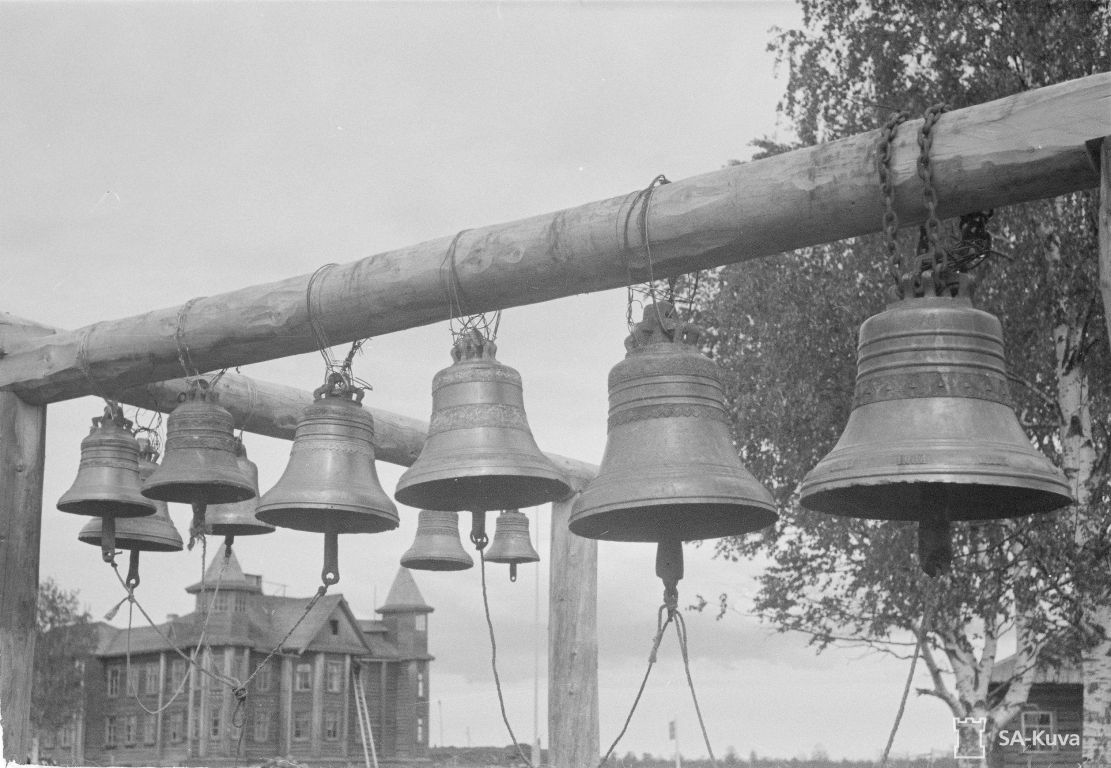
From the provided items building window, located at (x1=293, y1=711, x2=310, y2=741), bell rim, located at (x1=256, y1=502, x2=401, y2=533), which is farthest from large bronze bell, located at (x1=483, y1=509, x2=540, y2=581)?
building window, located at (x1=293, y1=711, x2=310, y2=741)

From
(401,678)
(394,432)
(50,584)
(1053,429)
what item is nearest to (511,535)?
(394,432)

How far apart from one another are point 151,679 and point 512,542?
35.2 metres

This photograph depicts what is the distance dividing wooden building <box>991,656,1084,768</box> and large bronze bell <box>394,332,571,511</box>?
19.0 m

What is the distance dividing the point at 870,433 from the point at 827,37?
10955 mm

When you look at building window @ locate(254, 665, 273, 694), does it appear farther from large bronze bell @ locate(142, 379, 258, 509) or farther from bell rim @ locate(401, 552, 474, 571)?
large bronze bell @ locate(142, 379, 258, 509)

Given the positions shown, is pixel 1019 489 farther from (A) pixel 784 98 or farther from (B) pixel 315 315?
(A) pixel 784 98

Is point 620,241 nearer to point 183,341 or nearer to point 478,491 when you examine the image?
point 478,491

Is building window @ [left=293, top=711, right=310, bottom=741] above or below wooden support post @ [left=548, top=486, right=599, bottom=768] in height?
below

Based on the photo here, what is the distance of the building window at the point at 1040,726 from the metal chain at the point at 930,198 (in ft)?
70.4

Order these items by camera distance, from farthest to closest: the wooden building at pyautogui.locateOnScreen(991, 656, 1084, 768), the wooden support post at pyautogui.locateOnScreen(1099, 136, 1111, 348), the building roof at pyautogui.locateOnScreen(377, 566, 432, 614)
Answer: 1. the building roof at pyautogui.locateOnScreen(377, 566, 432, 614)
2. the wooden building at pyautogui.locateOnScreen(991, 656, 1084, 768)
3. the wooden support post at pyautogui.locateOnScreen(1099, 136, 1111, 348)

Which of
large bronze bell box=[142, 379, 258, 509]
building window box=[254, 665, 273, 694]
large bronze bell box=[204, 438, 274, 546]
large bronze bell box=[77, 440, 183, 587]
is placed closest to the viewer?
large bronze bell box=[142, 379, 258, 509]

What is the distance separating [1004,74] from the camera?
1240cm

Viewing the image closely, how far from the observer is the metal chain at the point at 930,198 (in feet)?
14.1

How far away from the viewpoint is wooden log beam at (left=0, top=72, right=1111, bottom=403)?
4.40 meters
